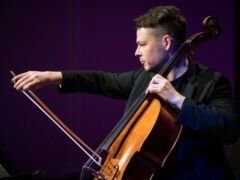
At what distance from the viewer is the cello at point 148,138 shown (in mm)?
1344

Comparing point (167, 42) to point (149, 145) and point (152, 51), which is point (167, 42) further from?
point (149, 145)

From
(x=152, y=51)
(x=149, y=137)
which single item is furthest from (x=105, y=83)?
(x=149, y=137)

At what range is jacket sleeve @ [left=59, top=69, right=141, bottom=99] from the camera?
67.2 inches

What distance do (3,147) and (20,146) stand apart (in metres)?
0.09

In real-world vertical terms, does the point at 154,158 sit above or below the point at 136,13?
below

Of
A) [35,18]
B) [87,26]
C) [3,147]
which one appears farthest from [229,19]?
[3,147]

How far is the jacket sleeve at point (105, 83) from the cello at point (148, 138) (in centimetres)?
29

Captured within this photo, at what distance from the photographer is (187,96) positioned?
1.43 meters

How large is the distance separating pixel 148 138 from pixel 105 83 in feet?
1.52

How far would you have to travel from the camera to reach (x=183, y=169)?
4.56ft

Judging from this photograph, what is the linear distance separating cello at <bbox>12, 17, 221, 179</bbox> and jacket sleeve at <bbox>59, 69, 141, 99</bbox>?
29 cm

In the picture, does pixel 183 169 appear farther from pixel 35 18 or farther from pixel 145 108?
pixel 35 18

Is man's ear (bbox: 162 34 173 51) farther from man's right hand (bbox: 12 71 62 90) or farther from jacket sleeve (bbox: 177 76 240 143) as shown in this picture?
man's right hand (bbox: 12 71 62 90)

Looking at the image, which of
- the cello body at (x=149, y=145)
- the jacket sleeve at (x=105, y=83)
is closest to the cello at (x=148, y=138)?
the cello body at (x=149, y=145)
